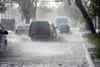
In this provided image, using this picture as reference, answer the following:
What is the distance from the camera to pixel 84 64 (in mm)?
13242

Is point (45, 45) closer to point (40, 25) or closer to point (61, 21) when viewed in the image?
point (40, 25)

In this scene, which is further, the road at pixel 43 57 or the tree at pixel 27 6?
the tree at pixel 27 6

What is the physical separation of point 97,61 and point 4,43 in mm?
6576

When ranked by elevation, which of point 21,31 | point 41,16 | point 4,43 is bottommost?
point 41,16

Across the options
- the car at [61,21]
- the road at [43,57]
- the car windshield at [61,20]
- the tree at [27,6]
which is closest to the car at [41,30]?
the road at [43,57]

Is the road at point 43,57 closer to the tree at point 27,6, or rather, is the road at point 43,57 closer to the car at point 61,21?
the tree at point 27,6

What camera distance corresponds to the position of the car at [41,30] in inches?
1126

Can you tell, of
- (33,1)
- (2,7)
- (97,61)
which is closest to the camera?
(97,61)

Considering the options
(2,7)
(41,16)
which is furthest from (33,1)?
(41,16)

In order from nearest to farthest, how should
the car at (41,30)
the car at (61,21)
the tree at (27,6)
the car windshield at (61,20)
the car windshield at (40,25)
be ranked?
the car at (41,30) < the car windshield at (40,25) < the tree at (27,6) < the car at (61,21) < the car windshield at (61,20)

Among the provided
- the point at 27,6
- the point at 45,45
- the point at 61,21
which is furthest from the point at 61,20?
the point at 45,45

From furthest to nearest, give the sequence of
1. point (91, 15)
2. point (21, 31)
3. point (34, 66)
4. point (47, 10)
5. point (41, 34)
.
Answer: point (47, 10) → point (91, 15) → point (21, 31) → point (41, 34) → point (34, 66)

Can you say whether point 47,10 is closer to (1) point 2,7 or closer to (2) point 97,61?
(1) point 2,7

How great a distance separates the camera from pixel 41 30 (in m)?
28.9
